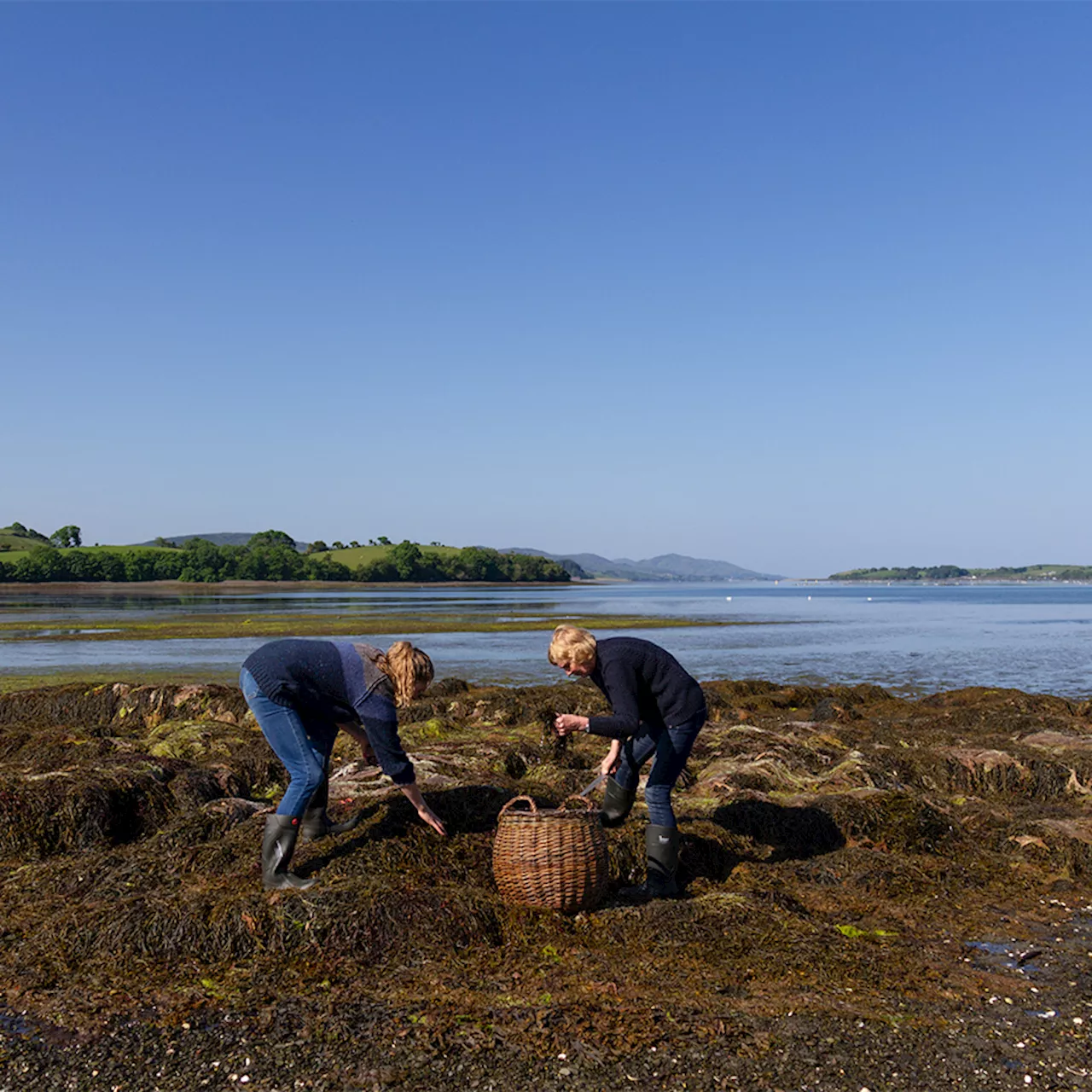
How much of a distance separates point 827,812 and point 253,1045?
19.4 feet

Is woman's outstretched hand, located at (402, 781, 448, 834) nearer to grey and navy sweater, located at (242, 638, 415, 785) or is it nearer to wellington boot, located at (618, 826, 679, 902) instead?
grey and navy sweater, located at (242, 638, 415, 785)

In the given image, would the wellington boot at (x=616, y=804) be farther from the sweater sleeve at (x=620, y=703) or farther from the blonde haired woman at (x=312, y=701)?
the blonde haired woman at (x=312, y=701)

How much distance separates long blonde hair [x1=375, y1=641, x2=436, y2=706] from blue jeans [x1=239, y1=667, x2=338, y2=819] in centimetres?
71

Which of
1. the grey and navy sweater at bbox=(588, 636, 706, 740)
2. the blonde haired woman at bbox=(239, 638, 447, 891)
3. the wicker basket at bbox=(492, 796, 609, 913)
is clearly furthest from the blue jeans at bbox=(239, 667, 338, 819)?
the grey and navy sweater at bbox=(588, 636, 706, 740)

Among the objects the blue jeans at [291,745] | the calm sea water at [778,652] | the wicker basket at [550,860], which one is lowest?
the calm sea water at [778,652]

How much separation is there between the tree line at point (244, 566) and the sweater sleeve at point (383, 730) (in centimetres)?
13865

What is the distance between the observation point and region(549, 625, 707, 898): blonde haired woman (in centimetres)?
654

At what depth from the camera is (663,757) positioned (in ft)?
22.7

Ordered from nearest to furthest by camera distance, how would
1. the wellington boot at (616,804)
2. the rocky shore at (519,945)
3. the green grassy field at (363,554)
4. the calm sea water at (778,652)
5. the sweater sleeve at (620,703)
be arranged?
the rocky shore at (519,945)
the sweater sleeve at (620,703)
the wellington boot at (616,804)
the calm sea water at (778,652)
the green grassy field at (363,554)

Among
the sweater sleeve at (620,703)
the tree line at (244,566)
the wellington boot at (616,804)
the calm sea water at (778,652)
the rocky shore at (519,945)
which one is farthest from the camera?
the tree line at (244,566)

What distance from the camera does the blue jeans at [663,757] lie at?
688 cm

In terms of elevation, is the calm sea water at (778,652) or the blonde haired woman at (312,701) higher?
the blonde haired woman at (312,701)

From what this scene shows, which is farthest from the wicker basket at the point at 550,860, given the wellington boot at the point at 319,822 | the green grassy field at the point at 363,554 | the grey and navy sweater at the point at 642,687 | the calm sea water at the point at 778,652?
the green grassy field at the point at 363,554

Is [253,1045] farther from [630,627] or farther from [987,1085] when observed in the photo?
[630,627]
